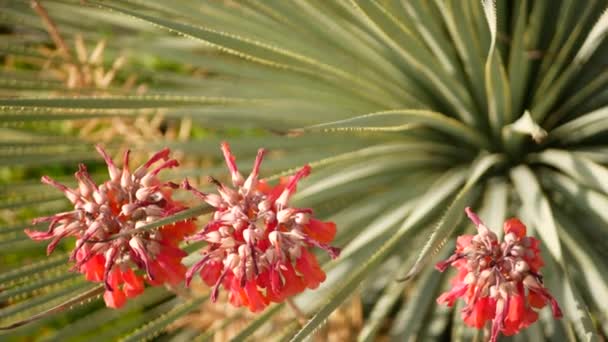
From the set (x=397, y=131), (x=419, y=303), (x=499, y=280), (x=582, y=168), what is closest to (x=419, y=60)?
(x=397, y=131)

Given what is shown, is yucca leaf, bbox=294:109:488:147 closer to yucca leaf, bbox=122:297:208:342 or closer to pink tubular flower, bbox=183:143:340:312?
pink tubular flower, bbox=183:143:340:312

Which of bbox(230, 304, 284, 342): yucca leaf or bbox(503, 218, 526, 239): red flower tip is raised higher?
bbox(230, 304, 284, 342): yucca leaf

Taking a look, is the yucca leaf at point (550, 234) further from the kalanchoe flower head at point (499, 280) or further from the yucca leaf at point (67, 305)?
the yucca leaf at point (67, 305)

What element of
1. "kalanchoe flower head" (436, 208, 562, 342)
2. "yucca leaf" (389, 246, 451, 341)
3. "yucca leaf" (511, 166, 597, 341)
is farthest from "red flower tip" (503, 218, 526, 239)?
"yucca leaf" (389, 246, 451, 341)

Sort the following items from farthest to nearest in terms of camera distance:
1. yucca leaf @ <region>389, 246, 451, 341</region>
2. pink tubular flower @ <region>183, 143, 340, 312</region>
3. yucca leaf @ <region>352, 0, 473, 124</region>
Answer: yucca leaf @ <region>389, 246, 451, 341</region> < yucca leaf @ <region>352, 0, 473, 124</region> < pink tubular flower @ <region>183, 143, 340, 312</region>

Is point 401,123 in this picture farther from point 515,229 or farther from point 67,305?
point 67,305

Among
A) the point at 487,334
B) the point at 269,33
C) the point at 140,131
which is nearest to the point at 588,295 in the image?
the point at 487,334

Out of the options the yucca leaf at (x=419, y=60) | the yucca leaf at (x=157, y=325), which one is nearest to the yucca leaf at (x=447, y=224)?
the yucca leaf at (x=419, y=60)
